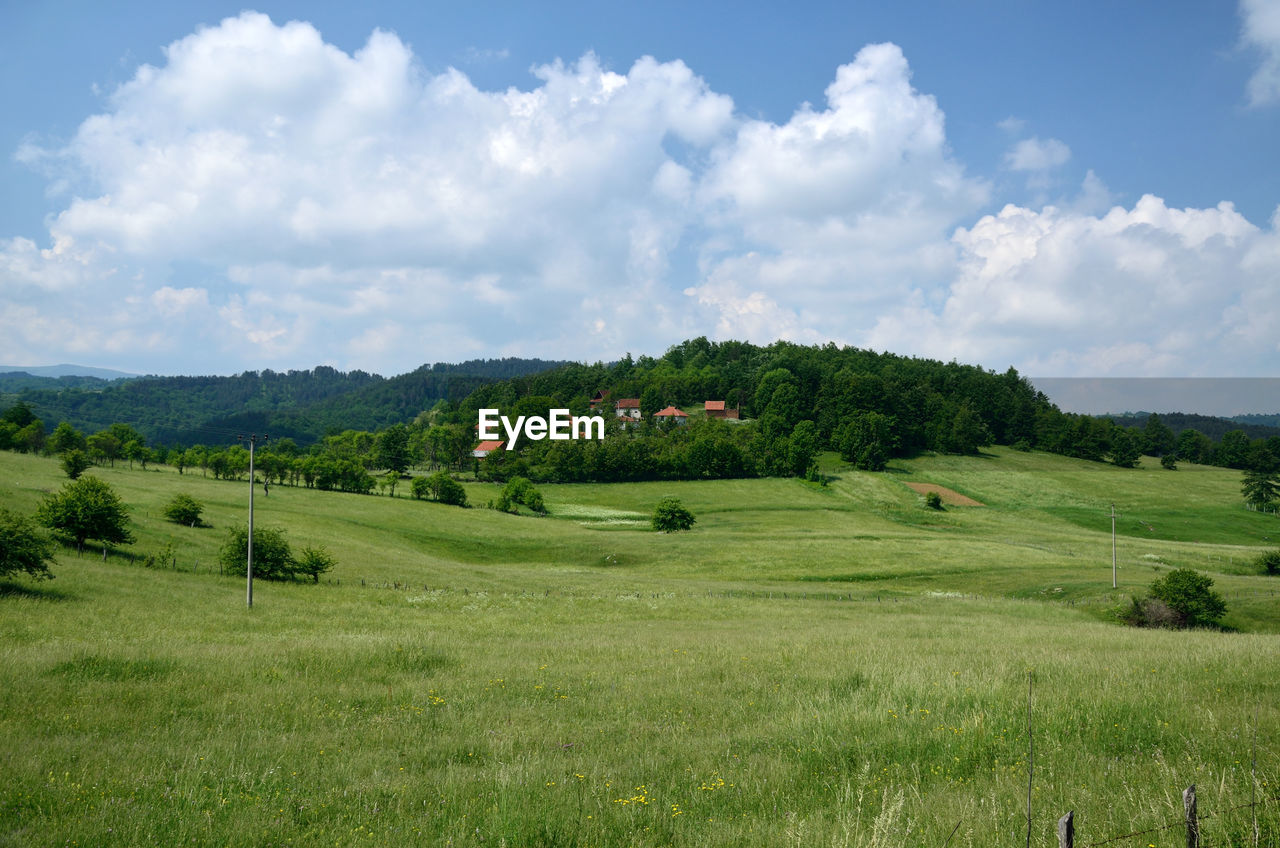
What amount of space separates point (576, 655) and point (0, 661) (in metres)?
12.9

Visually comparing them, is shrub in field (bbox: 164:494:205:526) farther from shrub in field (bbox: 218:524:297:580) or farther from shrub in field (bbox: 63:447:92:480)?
shrub in field (bbox: 63:447:92:480)

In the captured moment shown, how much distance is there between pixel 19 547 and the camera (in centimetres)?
2833

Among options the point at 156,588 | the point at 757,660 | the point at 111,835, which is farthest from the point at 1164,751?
the point at 156,588

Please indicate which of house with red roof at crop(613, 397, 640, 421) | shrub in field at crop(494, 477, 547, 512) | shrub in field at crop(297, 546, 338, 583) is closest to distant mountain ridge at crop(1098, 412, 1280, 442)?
Result: house with red roof at crop(613, 397, 640, 421)

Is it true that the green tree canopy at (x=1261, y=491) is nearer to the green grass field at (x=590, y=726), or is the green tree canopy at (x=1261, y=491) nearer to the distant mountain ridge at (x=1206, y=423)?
the distant mountain ridge at (x=1206, y=423)

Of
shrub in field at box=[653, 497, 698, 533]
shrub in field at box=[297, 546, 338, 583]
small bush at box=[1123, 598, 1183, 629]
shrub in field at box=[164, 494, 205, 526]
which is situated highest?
shrub in field at box=[164, 494, 205, 526]

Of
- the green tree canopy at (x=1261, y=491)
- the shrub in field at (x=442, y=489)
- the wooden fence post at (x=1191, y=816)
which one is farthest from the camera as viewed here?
the shrub in field at (x=442, y=489)

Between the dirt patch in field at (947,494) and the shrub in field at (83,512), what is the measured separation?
101344 mm

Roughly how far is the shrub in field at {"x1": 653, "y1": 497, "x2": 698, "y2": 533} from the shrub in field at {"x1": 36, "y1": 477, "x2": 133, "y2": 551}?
203 feet

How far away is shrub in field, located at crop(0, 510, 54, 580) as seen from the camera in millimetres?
28078

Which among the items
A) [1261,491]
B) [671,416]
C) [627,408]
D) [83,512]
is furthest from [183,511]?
[627,408]

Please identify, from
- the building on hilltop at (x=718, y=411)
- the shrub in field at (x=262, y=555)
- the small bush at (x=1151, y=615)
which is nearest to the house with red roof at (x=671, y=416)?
the building on hilltop at (x=718, y=411)

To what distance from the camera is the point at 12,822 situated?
706 centimetres

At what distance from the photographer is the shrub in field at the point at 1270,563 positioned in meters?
61.7
